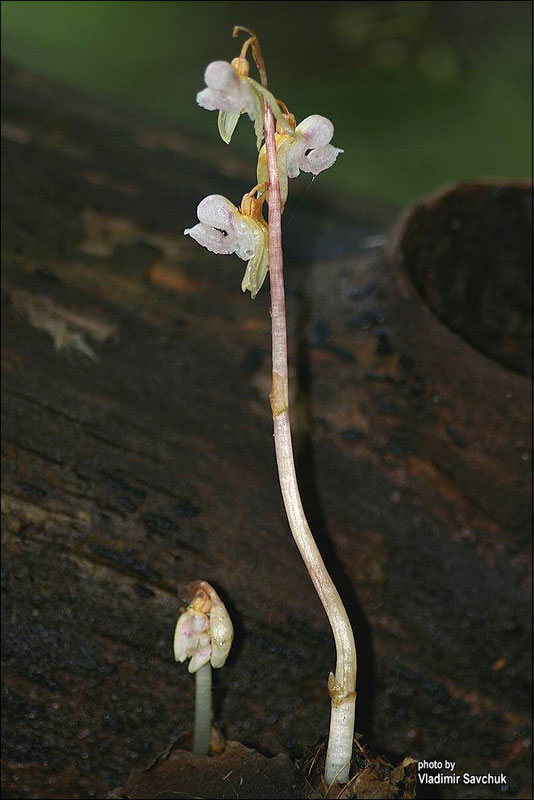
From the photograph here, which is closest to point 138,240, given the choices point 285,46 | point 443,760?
point 443,760

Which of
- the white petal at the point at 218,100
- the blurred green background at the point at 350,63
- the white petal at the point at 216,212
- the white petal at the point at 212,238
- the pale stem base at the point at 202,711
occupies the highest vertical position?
the blurred green background at the point at 350,63

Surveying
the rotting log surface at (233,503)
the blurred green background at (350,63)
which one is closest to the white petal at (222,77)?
the rotting log surface at (233,503)

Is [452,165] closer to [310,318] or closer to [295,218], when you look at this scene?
[295,218]

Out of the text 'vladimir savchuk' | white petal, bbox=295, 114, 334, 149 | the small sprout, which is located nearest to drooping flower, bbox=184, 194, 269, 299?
white petal, bbox=295, 114, 334, 149

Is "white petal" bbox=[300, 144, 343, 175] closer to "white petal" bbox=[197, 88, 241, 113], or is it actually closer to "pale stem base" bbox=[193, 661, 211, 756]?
"white petal" bbox=[197, 88, 241, 113]

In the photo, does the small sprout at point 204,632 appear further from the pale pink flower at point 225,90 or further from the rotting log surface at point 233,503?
the pale pink flower at point 225,90
